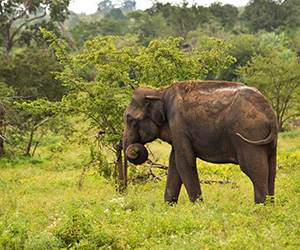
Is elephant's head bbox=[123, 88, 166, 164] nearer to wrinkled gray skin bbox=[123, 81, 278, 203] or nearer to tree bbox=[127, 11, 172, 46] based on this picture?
wrinkled gray skin bbox=[123, 81, 278, 203]

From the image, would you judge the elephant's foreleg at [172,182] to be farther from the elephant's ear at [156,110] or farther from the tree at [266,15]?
the tree at [266,15]

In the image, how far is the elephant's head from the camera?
809 cm

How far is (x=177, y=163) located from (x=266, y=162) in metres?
1.74

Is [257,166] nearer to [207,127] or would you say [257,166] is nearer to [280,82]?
[207,127]

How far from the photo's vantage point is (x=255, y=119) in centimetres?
683

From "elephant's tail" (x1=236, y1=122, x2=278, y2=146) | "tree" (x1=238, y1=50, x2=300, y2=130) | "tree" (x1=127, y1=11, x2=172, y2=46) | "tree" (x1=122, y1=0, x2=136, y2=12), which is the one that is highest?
"tree" (x1=122, y1=0, x2=136, y2=12)

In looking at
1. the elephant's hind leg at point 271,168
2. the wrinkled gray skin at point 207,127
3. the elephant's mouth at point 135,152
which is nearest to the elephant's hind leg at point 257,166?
the wrinkled gray skin at point 207,127

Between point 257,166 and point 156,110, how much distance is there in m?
2.32

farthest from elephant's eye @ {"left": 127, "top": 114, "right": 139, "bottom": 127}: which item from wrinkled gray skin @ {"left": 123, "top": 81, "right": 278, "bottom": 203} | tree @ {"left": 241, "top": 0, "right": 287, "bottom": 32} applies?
tree @ {"left": 241, "top": 0, "right": 287, "bottom": 32}

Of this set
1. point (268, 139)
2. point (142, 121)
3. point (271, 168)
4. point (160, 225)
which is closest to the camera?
point (160, 225)

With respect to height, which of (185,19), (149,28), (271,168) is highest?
(185,19)

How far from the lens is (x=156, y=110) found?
8.07 meters

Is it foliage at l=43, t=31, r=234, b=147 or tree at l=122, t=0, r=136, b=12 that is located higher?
tree at l=122, t=0, r=136, b=12

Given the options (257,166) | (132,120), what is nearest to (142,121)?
(132,120)
